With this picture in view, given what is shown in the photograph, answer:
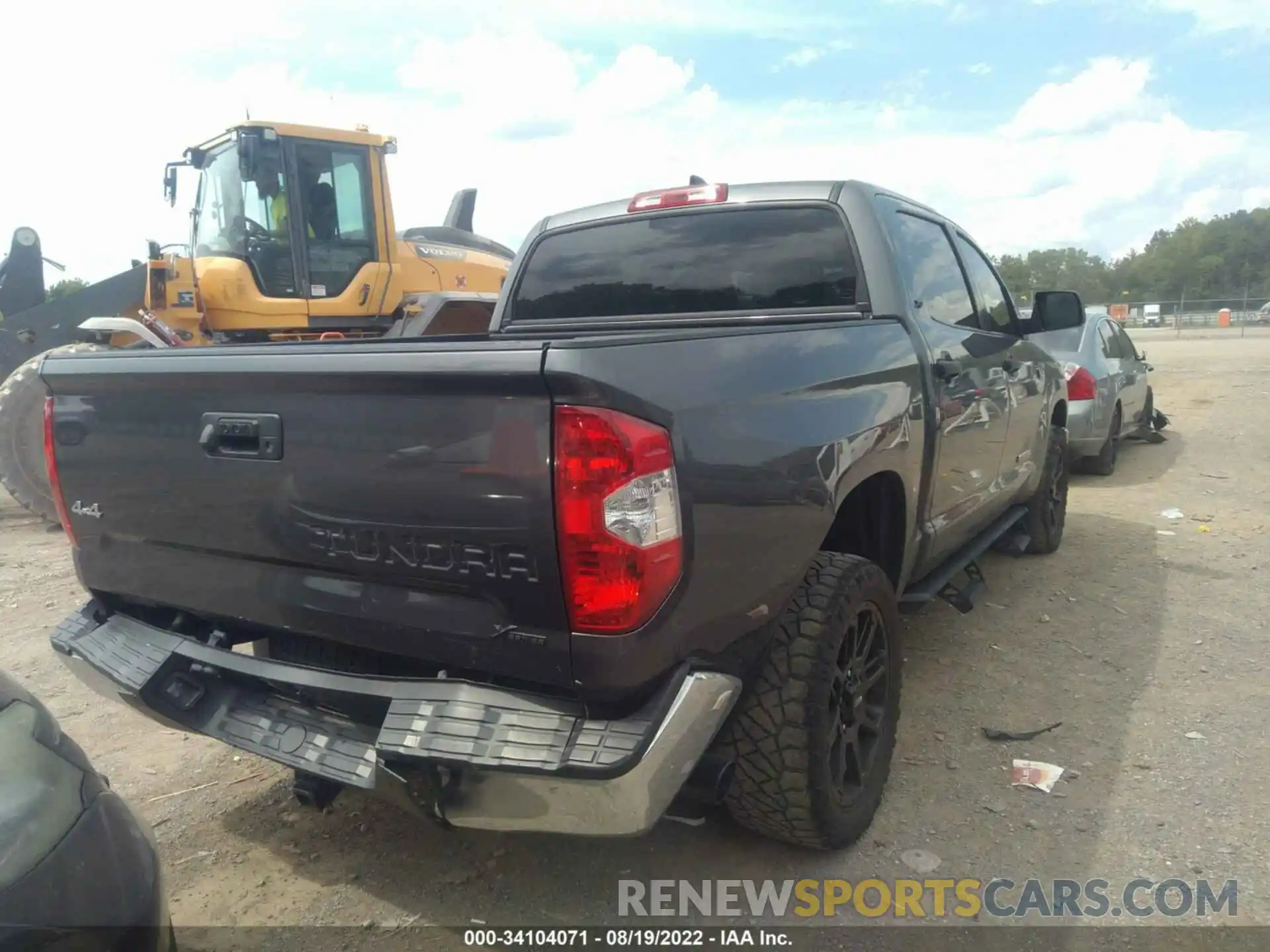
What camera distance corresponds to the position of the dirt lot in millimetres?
2725

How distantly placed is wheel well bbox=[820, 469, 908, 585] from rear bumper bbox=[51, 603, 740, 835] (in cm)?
101

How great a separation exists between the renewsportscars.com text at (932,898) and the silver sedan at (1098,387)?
19.1ft

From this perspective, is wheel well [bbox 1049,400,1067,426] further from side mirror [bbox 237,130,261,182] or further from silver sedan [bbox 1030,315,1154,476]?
side mirror [bbox 237,130,261,182]

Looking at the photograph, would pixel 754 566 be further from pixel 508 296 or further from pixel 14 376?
pixel 14 376

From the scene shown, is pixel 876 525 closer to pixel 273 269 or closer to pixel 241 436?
pixel 241 436

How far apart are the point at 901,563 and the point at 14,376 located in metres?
7.31

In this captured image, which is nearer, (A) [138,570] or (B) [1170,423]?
(A) [138,570]

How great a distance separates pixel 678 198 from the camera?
160 inches

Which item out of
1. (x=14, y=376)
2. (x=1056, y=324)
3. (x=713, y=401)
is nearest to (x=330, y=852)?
(x=713, y=401)

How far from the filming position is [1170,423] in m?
12.0

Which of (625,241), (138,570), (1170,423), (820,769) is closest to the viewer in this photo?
(820,769)

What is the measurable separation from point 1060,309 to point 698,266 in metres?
2.20

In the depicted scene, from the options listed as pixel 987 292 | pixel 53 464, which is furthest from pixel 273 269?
pixel 987 292

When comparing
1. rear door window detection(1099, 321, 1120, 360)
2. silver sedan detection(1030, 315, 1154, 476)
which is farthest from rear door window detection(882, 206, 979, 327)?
rear door window detection(1099, 321, 1120, 360)
